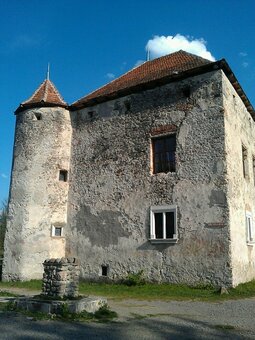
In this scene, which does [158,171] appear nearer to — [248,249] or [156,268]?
[156,268]

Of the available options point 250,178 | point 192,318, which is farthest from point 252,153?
point 192,318

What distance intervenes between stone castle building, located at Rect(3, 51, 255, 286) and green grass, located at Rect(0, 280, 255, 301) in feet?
1.31

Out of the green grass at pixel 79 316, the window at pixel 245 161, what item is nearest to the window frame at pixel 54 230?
the green grass at pixel 79 316

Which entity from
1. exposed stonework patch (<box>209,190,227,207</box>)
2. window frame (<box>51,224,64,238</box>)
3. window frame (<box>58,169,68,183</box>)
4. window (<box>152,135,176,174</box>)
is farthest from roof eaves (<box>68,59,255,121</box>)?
window frame (<box>51,224,64,238</box>)

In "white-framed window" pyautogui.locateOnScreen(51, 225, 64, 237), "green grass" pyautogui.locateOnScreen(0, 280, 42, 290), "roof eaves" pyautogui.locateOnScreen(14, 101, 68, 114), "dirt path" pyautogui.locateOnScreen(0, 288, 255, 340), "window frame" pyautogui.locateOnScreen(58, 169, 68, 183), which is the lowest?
"green grass" pyautogui.locateOnScreen(0, 280, 42, 290)

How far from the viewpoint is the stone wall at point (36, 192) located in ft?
49.6

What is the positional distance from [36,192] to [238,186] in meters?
8.54

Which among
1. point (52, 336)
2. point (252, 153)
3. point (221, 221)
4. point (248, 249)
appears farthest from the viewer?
point (252, 153)

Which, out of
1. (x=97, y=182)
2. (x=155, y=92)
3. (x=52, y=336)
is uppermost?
(x=155, y=92)

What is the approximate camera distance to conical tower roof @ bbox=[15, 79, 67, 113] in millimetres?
16797

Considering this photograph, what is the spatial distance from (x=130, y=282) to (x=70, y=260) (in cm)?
526

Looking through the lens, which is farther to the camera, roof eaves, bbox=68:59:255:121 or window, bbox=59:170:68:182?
window, bbox=59:170:68:182

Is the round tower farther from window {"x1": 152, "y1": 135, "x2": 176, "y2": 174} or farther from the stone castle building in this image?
window {"x1": 152, "y1": 135, "x2": 176, "y2": 174}

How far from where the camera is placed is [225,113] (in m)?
13.0
